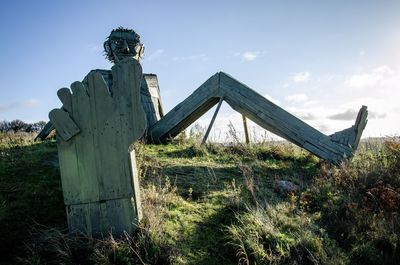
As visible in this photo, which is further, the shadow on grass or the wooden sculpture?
the shadow on grass

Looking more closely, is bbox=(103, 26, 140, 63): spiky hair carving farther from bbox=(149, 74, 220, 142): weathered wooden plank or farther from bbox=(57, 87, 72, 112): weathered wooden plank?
bbox=(57, 87, 72, 112): weathered wooden plank

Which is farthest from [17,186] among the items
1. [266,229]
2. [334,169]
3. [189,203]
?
[334,169]

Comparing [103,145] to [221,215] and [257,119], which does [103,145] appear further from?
[257,119]

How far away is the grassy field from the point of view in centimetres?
456

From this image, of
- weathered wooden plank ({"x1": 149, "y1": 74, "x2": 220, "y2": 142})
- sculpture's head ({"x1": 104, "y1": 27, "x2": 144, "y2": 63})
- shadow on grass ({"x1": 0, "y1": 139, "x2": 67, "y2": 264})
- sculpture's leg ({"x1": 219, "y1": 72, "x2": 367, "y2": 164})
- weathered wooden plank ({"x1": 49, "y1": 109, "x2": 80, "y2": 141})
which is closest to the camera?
weathered wooden plank ({"x1": 49, "y1": 109, "x2": 80, "y2": 141})

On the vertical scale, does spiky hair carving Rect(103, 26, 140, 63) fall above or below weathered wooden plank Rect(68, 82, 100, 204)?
above

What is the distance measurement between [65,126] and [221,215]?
257cm

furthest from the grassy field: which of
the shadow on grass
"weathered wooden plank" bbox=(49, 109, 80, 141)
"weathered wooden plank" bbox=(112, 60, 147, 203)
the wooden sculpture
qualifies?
"weathered wooden plank" bbox=(49, 109, 80, 141)

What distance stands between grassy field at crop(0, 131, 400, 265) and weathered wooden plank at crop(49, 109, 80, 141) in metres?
1.15

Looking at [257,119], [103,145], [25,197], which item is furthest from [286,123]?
[25,197]

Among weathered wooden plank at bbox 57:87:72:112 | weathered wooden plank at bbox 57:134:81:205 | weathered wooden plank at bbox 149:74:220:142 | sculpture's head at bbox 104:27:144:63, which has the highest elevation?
sculpture's head at bbox 104:27:144:63

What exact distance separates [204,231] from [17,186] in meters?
3.10

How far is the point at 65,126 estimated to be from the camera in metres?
4.75

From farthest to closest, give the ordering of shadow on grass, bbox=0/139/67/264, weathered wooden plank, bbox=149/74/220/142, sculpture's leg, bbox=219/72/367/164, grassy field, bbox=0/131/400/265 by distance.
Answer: weathered wooden plank, bbox=149/74/220/142 < sculpture's leg, bbox=219/72/367/164 < shadow on grass, bbox=0/139/67/264 < grassy field, bbox=0/131/400/265
